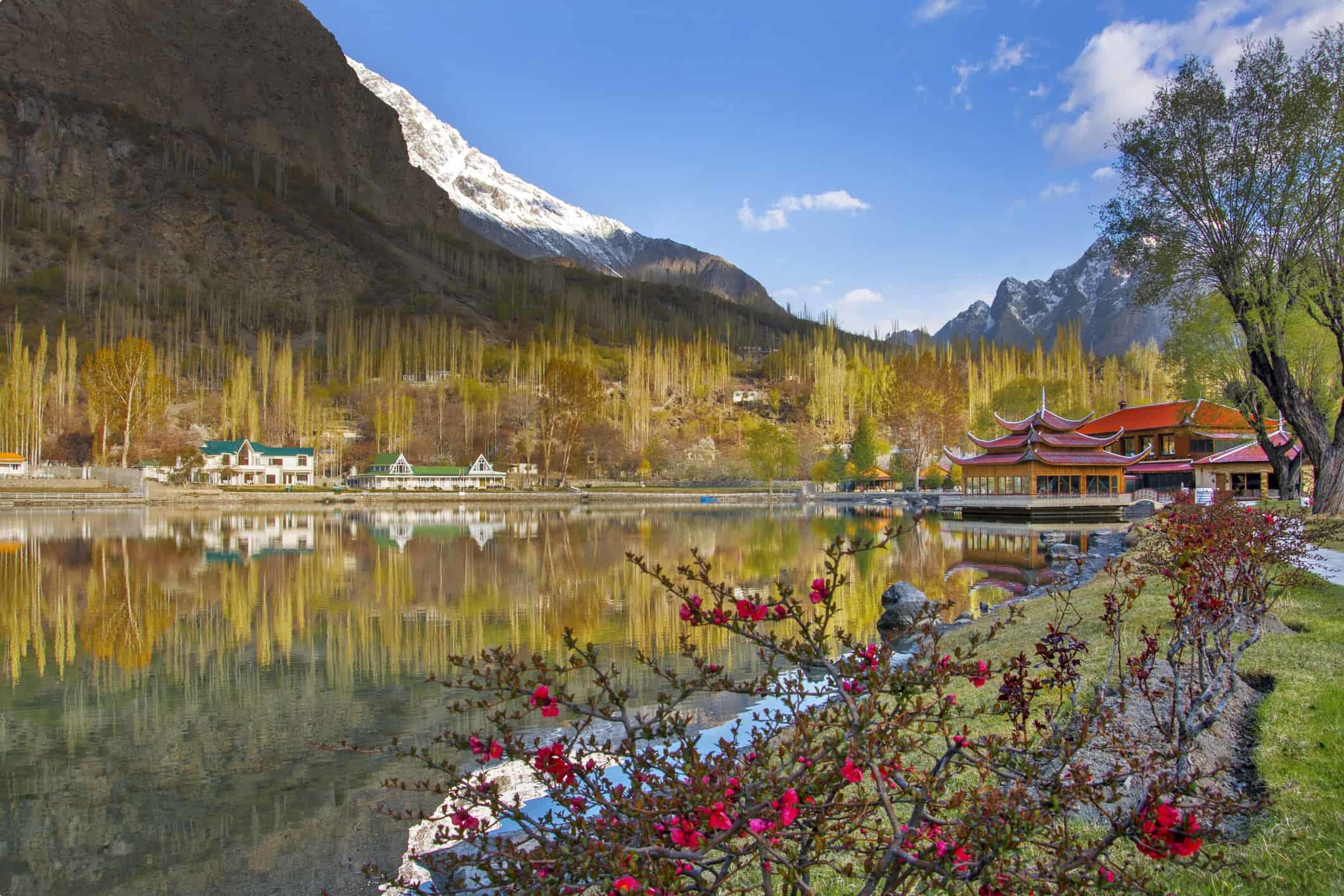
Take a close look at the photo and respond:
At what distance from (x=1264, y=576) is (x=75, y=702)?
44.8 ft

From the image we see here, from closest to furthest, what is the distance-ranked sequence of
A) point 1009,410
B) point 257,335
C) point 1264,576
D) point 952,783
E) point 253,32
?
1. point 952,783
2. point 1264,576
3. point 1009,410
4. point 257,335
5. point 253,32

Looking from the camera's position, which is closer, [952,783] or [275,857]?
[952,783]

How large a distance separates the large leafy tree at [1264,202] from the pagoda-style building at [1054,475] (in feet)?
79.6

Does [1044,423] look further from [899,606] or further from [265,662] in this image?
[265,662]

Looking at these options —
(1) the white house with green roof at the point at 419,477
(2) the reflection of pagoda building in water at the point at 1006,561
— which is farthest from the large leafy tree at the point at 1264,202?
(1) the white house with green roof at the point at 419,477

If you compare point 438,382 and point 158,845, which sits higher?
point 438,382

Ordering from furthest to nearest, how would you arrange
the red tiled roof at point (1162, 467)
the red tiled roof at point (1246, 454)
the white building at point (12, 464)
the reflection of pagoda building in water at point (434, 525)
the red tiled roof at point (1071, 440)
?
the white building at point (12, 464) → the red tiled roof at point (1162, 467) → the red tiled roof at point (1071, 440) → the red tiled roof at point (1246, 454) → the reflection of pagoda building in water at point (434, 525)

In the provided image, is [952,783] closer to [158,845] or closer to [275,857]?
[275,857]

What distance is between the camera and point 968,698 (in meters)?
7.45

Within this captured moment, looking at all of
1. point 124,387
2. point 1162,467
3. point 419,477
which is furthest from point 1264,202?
point 124,387

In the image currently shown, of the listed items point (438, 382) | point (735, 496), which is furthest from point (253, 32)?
point (735, 496)

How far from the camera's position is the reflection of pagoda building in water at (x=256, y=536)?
89.3 feet

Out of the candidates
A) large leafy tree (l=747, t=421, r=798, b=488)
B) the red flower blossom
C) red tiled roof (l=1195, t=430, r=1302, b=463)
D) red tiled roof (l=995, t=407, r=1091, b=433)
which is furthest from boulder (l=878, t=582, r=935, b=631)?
large leafy tree (l=747, t=421, r=798, b=488)

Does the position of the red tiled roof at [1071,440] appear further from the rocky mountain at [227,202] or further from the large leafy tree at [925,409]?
the rocky mountain at [227,202]
